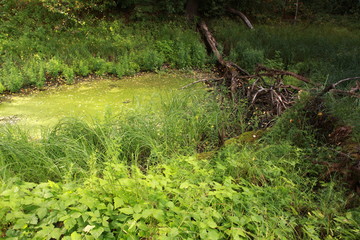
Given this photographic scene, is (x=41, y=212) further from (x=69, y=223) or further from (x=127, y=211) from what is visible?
(x=127, y=211)

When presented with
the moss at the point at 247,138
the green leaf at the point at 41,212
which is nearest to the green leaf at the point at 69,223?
the green leaf at the point at 41,212

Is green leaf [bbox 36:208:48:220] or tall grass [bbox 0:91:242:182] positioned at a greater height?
green leaf [bbox 36:208:48:220]

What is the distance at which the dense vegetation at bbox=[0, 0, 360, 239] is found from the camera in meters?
1.48

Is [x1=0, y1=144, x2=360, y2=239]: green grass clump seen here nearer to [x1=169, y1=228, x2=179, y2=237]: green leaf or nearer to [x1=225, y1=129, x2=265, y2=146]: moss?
[x1=169, y1=228, x2=179, y2=237]: green leaf

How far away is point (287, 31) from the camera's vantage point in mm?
7973

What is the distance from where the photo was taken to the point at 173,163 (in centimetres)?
231

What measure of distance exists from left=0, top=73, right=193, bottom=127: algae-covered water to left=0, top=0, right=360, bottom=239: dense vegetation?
32 centimetres

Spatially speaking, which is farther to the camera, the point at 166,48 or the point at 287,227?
the point at 166,48

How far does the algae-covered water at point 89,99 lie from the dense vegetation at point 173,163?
0.32 metres

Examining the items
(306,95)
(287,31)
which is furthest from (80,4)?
(306,95)

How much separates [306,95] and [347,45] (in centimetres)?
484

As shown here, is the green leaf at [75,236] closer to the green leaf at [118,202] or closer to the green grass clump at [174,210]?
the green grass clump at [174,210]

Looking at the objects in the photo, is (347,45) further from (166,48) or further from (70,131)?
(70,131)

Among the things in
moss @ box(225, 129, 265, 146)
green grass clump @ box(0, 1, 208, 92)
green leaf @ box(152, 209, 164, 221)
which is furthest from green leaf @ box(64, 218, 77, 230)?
green grass clump @ box(0, 1, 208, 92)
